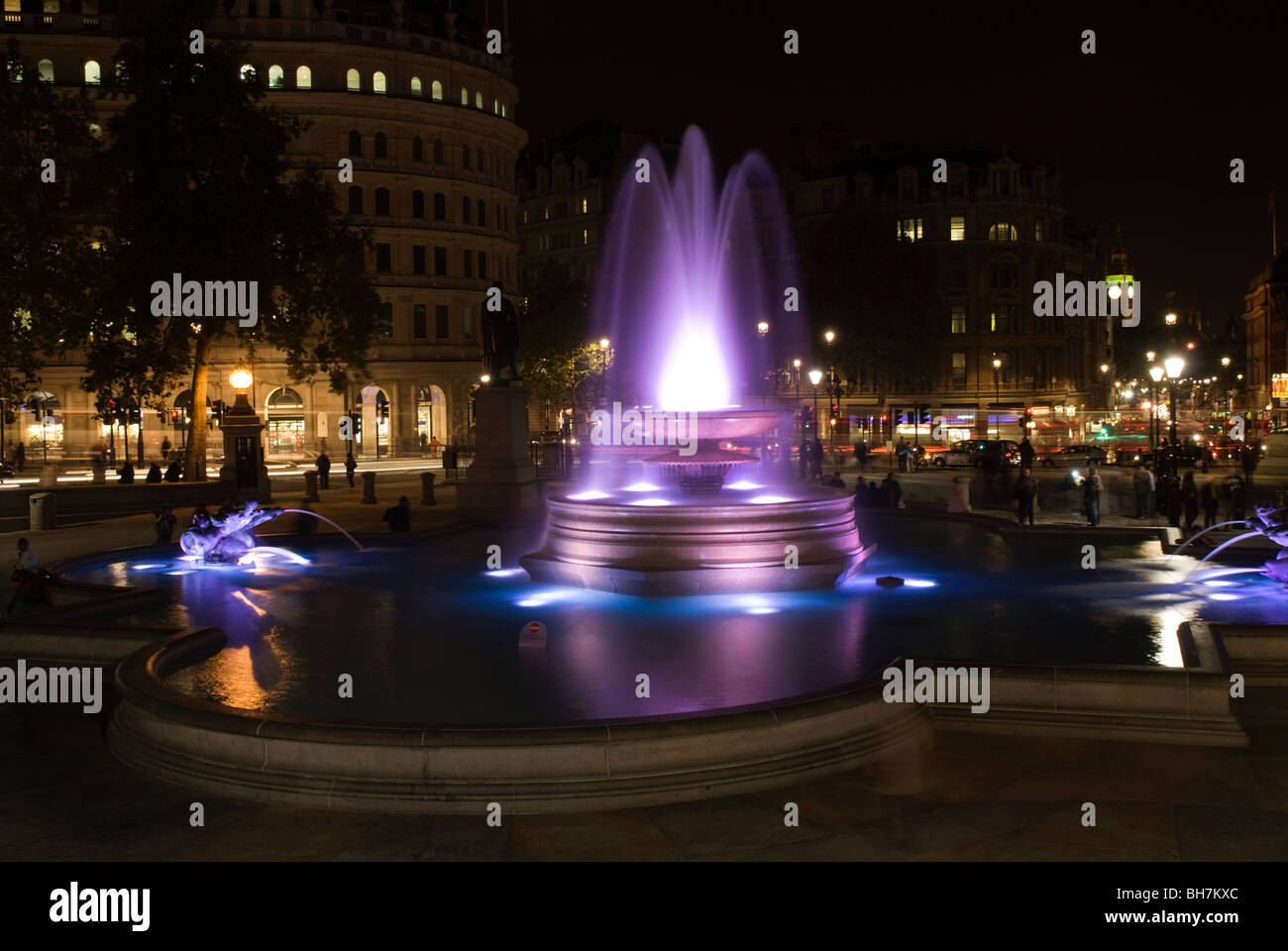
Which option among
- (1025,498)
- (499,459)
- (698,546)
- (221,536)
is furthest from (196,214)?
(1025,498)

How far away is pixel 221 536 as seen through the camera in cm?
2180

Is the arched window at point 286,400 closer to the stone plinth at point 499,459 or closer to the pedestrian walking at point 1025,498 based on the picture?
the stone plinth at point 499,459

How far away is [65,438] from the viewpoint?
211 feet

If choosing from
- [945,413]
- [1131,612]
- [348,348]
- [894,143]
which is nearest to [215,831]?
[1131,612]

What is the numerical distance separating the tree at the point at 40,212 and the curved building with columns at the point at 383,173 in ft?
80.8

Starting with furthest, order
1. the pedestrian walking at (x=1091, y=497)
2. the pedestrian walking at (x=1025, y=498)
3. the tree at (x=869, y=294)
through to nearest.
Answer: the tree at (x=869, y=294)
the pedestrian walking at (x=1091, y=497)
the pedestrian walking at (x=1025, y=498)

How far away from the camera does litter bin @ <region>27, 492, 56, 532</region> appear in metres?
28.5

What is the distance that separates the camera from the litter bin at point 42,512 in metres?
28.5

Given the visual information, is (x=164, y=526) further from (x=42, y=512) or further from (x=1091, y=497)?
(x=1091, y=497)

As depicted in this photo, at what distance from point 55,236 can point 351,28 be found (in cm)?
3516

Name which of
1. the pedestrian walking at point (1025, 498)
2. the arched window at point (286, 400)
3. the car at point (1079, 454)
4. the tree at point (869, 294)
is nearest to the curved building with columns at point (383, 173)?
the arched window at point (286, 400)

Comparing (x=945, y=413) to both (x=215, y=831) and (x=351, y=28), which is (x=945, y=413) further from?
(x=215, y=831)

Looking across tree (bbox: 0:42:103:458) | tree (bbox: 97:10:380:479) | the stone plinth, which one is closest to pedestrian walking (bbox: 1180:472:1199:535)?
the stone plinth

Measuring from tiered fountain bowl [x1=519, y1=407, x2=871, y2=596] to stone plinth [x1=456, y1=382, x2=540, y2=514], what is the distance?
11440 millimetres
